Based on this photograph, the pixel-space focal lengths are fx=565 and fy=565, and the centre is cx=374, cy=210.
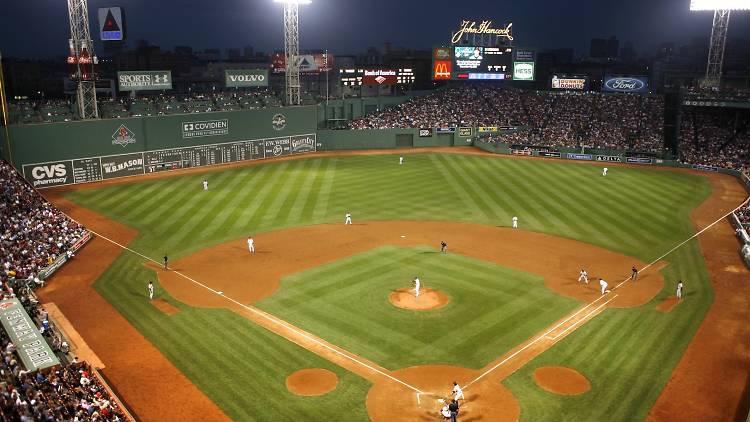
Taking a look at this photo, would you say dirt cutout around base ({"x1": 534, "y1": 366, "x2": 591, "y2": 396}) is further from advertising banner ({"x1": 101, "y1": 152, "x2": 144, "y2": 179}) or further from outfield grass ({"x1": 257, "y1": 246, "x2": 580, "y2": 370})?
advertising banner ({"x1": 101, "y1": 152, "x2": 144, "y2": 179})

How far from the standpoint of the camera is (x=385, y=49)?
486ft

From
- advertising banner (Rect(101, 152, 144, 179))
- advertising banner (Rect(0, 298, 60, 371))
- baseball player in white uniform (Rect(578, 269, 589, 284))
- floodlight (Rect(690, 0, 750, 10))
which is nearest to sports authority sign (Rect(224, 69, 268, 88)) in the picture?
advertising banner (Rect(101, 152, 144, 179))

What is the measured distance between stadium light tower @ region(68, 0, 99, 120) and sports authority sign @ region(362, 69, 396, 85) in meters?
35.8

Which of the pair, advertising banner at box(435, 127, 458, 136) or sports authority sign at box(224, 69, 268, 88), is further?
advertising banner at box(435, 127, 458, 136)

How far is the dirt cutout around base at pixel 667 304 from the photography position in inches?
963

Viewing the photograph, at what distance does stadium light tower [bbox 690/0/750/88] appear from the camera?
179 ft

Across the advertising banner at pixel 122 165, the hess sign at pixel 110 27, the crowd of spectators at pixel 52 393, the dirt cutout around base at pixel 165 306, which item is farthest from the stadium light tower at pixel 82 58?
the crowd of spectators at pixel 52 393

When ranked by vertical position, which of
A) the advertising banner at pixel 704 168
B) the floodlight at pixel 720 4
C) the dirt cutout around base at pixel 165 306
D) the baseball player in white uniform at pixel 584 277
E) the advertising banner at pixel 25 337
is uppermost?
the floodlight at pixel 720 4

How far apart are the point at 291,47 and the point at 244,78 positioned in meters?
6.33

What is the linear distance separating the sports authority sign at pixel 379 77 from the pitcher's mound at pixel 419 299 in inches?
2112

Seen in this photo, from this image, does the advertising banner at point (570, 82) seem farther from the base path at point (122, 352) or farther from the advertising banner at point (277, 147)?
the base path at point (122, 352)

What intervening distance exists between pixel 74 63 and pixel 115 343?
34.2m

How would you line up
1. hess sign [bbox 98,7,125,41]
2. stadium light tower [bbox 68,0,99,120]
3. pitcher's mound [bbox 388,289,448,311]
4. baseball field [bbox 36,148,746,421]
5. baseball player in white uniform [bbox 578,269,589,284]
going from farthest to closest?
hess sign [bbox 98,7,125,41], stadium light tower [bbox 68,0,99,120], baseball player in white uniform [bbox 578,269,589,284], pitcher's mound [bbox 388,289,448,311], baseball field [bbox 36,148,746,421]

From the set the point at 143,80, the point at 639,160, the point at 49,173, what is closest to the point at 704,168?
the point at 639,160
